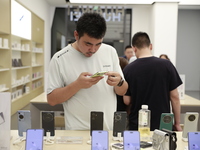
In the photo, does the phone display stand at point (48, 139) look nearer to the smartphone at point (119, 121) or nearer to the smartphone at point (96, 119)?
the smartphone at point (96, 119)

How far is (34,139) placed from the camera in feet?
4.60

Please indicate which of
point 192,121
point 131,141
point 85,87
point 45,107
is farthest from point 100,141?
point 45,107

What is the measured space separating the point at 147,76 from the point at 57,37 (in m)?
7.81

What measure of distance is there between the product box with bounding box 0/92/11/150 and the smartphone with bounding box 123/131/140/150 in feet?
2.16

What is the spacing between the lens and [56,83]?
1.88m

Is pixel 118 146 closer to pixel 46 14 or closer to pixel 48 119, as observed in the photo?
pixel 48 119

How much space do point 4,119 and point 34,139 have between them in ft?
0.68

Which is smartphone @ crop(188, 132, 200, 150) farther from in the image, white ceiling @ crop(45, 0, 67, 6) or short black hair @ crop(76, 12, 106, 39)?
white ceiling @ crop(45, 0, 67, 6)

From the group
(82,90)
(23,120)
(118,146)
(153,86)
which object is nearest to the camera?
(118,146)

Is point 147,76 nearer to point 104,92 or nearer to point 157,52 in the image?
point 104,92

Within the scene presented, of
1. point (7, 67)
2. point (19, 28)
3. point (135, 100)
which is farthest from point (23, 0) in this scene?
point (135, 100)

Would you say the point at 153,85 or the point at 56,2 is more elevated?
the point at 56,2

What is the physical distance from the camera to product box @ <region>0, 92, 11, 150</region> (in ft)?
4.63

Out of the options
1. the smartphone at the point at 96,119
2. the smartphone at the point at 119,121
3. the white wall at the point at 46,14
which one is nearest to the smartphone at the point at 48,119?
the smartphone at the point at 96,119
